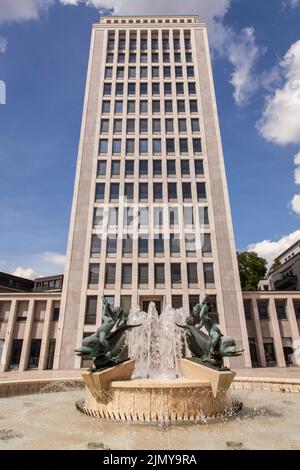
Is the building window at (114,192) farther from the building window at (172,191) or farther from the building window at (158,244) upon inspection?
the building window at (158,244)

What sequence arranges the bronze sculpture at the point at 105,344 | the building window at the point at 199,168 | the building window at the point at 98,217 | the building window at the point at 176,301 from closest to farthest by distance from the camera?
the bronze sculpture at the point at 105,344, the building window at the point at 176,301, the building window at the point at 98,217, the building window at the point at 199,168

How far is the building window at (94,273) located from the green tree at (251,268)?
2684 centimetres

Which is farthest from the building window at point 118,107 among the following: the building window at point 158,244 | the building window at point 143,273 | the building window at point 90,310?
the building window at point 90,310

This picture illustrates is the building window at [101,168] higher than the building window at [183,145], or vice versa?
the building window at [183,145]

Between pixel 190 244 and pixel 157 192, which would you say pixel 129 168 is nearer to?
pixel 157 192

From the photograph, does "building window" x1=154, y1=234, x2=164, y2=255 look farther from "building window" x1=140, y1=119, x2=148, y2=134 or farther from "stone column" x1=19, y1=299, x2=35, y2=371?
"building window" x1=140, y1=119, x2=148, y2=134

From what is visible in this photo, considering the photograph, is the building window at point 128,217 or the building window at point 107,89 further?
the building window at point 107,89

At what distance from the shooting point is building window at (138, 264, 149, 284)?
27.5m

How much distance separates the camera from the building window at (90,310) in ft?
85.1

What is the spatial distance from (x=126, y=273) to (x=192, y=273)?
21.1ft

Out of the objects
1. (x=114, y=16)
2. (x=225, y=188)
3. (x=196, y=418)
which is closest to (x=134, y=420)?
(x=196, y=418)

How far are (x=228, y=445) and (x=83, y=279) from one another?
2262cm

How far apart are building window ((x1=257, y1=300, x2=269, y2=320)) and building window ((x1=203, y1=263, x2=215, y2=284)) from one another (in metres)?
5.42
